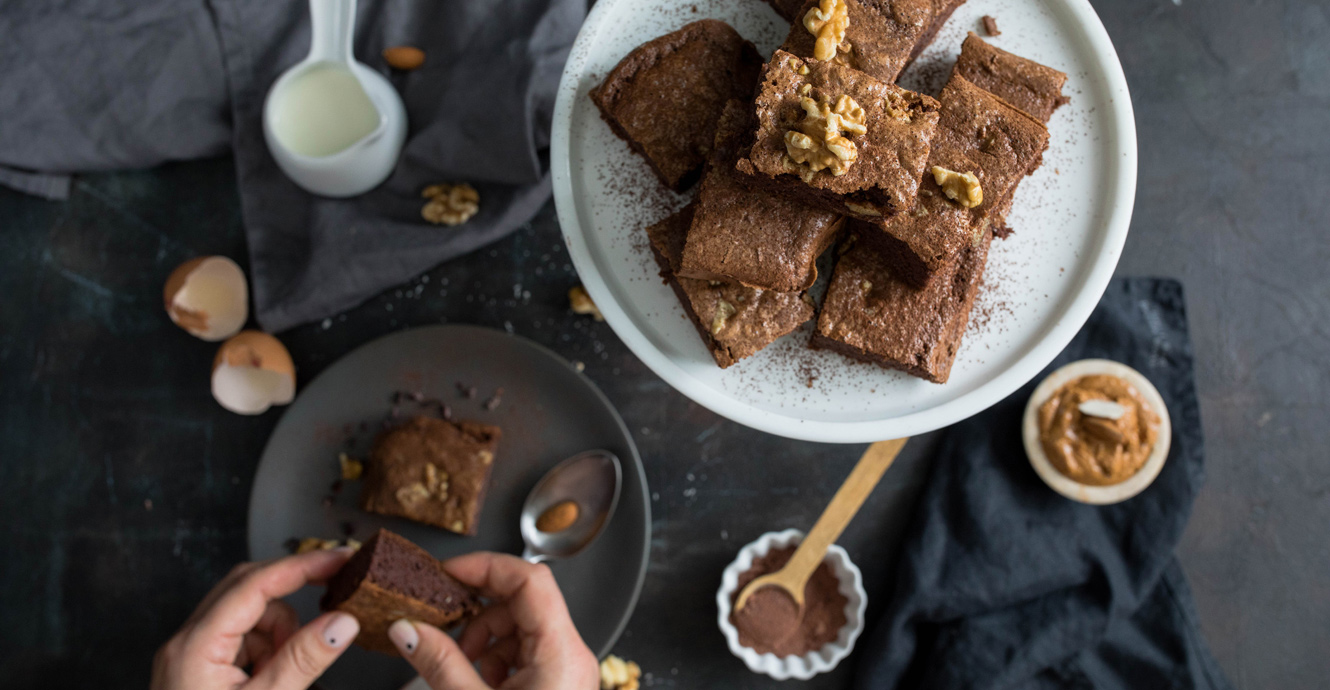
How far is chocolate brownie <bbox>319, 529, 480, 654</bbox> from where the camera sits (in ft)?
7.71

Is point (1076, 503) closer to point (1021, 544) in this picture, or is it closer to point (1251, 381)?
point (1021, 544)

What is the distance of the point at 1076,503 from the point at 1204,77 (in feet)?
5.55

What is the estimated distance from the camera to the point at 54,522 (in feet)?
10.0

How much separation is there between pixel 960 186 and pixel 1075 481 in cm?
153

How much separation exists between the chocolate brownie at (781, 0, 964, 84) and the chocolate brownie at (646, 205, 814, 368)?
0.50 meters

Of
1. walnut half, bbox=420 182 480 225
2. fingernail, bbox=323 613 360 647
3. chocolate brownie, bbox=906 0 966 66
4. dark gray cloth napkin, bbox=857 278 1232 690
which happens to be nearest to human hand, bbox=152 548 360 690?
fingernail, bbox=323 613 360 647

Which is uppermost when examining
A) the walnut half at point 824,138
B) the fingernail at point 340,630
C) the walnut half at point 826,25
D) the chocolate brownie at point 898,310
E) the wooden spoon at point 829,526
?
the walnut half at point 826,25

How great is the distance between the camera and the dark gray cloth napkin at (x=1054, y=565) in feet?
9.43

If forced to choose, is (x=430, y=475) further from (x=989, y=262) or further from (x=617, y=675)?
(x=989, y=262)

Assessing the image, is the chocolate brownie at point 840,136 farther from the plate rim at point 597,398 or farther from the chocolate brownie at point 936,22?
the plate rim at point 597,398

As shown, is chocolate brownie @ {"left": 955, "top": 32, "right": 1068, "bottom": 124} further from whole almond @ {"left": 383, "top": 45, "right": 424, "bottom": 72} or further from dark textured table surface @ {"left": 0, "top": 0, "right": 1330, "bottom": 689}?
whole almond @ {"left": 383, "top": 45, "right": 424, "bottom": 72}

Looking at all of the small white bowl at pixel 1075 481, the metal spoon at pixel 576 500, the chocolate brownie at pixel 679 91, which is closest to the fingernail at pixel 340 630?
the metal spoon at pixel 576 500

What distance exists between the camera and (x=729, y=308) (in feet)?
6.46

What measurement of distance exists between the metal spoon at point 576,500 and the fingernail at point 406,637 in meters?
0.54
